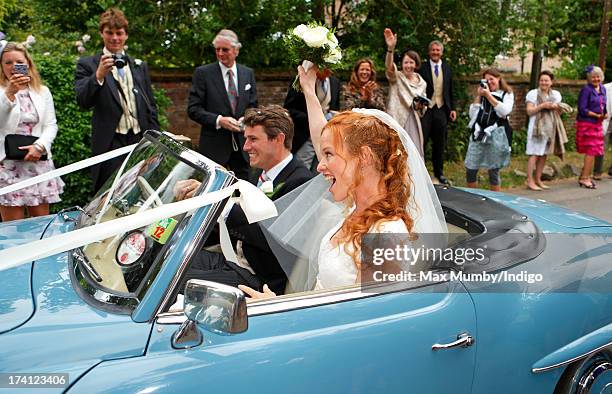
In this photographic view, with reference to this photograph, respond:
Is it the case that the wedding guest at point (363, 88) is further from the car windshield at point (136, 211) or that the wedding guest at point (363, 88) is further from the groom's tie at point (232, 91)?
the car windshield at point (136, 211)

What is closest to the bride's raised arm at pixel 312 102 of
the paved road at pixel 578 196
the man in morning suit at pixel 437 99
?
the paved road at pixel 578 196

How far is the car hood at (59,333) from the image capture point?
6.36 feet

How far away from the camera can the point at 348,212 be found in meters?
3.06

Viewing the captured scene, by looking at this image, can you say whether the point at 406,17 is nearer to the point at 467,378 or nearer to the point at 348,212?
the point at 348,212

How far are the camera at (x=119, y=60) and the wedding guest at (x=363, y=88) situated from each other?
8.93 ft

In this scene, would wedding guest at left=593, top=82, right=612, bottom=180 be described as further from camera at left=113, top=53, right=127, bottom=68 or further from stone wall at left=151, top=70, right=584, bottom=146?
camera at left=113, top=53, right=127, bottom=68

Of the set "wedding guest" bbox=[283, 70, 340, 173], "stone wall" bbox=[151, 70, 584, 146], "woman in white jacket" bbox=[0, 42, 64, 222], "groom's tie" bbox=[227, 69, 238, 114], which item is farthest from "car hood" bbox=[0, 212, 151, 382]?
"stone wall" bbox=[151, 70, 584, 146]

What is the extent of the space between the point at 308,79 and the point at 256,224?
41.8 inches

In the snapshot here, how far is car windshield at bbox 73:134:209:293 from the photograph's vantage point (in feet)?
7.80

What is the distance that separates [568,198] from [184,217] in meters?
7.51

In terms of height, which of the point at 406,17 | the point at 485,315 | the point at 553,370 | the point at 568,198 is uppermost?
the point at 406,17

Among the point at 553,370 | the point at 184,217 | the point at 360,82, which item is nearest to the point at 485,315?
the point at 553,370

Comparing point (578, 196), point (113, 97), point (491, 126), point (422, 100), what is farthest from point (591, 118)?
point (113, 97)

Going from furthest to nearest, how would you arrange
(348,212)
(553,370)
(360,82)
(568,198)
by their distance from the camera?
1. (568,198)
2. (360,82)
3. (348,212)
4. (553,370)
